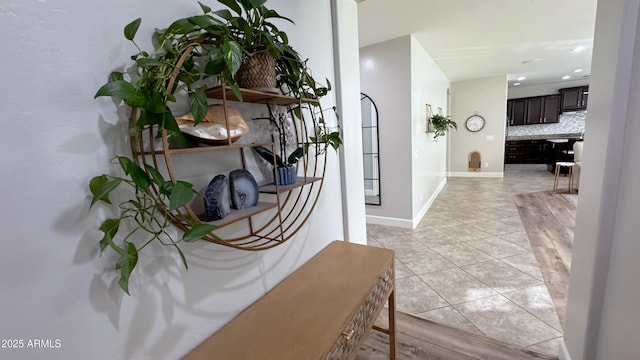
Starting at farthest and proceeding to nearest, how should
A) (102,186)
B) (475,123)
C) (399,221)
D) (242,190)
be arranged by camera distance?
(475,123) → (399,221) → (242,190) → (102,186)

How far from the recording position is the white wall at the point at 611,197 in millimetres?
992

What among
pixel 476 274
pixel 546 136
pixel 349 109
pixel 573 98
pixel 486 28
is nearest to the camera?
pixel 349 109

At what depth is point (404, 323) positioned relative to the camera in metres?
1.92

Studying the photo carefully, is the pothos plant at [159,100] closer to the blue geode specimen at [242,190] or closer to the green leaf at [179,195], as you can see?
the green leaf at [179,195]

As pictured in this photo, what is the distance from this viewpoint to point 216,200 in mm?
864

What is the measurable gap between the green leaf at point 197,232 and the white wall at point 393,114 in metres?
3.27

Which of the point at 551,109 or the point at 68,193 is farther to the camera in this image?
the point at 551,109

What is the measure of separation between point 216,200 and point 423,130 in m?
4.01

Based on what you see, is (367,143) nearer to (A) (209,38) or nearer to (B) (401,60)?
(B) (401,60)

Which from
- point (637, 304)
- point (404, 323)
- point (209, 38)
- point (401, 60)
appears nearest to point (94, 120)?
point (209, 38)

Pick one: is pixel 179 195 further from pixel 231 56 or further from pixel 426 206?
pixel 426 206

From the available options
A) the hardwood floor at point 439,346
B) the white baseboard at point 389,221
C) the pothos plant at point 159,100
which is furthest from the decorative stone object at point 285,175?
the white baseboard at point 389,221

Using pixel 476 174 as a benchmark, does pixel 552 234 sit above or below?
below

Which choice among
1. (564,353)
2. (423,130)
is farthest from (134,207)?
(423,130)
